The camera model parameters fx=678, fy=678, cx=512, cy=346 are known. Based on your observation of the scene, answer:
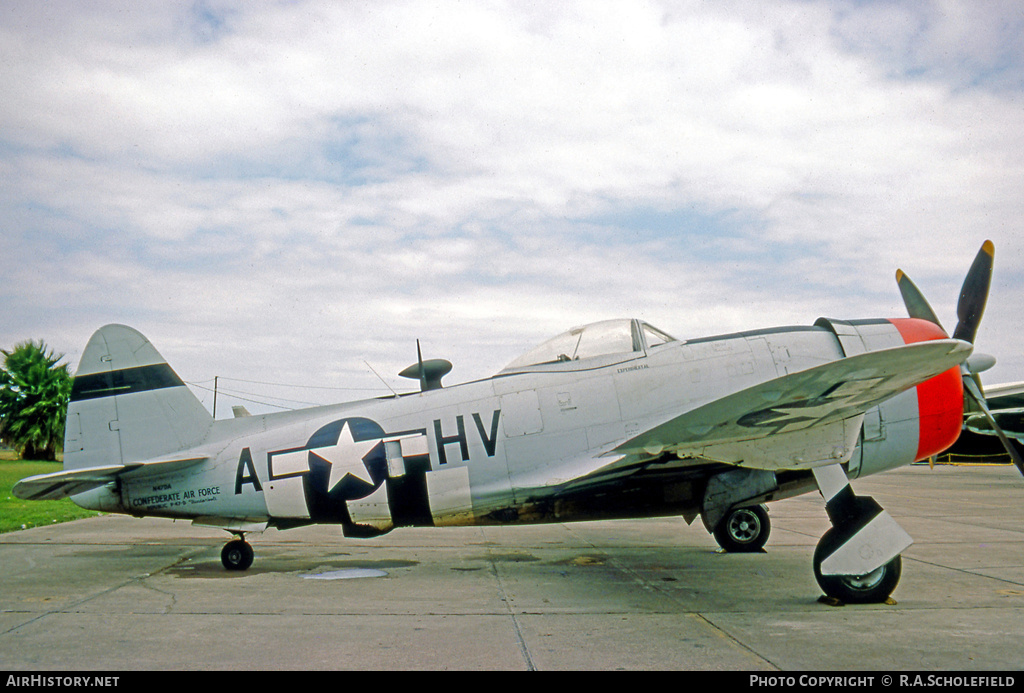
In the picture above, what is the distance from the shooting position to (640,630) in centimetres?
490

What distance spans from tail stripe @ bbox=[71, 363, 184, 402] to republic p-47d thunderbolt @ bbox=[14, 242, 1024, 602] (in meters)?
0.12

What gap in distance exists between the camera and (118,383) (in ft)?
26.1

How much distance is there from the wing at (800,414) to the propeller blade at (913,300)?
6.70 feet

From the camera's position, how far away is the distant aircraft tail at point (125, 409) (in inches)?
305

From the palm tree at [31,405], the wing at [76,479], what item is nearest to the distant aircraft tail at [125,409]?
the wing at [76,479]

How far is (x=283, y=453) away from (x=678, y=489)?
14.0ft

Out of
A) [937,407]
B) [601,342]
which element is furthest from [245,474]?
[937,407]

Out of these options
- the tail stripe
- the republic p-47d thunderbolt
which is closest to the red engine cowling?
the republic p-47d thunderbolt

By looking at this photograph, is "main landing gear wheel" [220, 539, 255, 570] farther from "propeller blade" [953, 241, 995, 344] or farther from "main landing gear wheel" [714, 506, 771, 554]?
"propeller blade" [953, 241, 995, 344]

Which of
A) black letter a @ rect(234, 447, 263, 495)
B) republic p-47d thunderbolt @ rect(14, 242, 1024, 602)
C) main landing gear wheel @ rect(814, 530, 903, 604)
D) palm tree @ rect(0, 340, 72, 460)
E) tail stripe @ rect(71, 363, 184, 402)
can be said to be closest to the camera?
main landing gear wheel @ rect(814, 530, 903, 604)

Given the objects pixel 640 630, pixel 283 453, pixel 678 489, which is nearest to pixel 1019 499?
pixel 678 489

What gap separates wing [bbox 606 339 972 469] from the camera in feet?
16.0

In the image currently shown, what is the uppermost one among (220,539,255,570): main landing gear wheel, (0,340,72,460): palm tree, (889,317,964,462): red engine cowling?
(0,340,72,460): palm tree

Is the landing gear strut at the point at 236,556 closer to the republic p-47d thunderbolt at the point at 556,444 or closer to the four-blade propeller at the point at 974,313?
the republic p-47d thunderbolt at the point at 556,444
